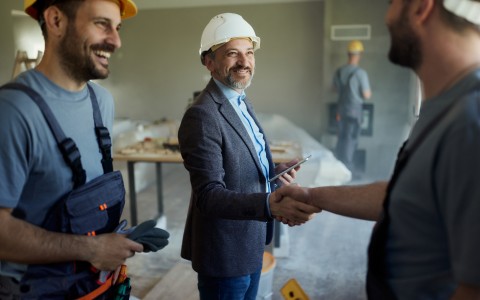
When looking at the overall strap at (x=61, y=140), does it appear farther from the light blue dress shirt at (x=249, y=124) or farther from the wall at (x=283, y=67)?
the wall at (x=283, y=67)

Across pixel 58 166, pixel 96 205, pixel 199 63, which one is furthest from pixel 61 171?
pixel 199 63

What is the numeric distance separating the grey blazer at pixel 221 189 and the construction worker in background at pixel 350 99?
4978 mm

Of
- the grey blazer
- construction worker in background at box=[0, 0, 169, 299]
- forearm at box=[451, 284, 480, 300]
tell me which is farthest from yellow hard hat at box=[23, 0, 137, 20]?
forearm at box=[451, 284, 480, 300]

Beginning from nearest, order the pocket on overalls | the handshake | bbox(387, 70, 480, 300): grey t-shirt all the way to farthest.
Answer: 1. bbox(387, 70, 480, 300): grey t-shirt
2. the pocket on overalls
3. the handshake

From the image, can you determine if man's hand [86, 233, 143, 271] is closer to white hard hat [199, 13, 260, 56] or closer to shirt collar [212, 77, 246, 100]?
shirt collar [212, 77, 246, 100]

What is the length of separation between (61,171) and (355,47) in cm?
607

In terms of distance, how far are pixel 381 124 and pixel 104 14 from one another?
20.3ft

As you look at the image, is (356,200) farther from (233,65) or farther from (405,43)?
(233,65)

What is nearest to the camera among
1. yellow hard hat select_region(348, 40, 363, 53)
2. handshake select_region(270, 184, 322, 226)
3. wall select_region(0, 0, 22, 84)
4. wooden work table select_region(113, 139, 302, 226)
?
handshake select_region(270, 184, 322, 226)

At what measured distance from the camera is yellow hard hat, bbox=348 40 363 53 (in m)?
6.66

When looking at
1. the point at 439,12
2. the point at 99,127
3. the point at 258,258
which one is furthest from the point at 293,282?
the point at 439,12

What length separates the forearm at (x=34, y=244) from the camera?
124 centimetres

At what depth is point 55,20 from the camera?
4.66 ft

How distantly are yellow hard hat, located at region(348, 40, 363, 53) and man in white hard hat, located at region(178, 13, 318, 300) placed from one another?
4962 millimetres
